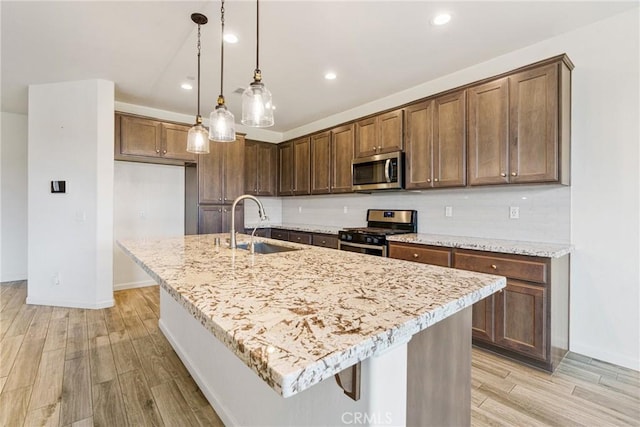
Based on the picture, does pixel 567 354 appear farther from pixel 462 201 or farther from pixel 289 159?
pixel 289 159

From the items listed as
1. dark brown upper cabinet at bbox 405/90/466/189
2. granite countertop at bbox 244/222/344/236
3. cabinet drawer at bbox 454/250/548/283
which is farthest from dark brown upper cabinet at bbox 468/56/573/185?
granite countertop at bbox 244/222/344/236

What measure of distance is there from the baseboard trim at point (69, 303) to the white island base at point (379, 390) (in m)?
2.21

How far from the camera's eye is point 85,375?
85.0 inches

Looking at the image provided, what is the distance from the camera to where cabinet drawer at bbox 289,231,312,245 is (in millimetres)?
4379

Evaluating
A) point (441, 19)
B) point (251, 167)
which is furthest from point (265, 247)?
point (251, 167)

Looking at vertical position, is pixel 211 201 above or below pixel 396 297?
above

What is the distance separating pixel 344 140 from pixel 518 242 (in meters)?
2.34

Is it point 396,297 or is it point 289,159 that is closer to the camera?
point 396,297

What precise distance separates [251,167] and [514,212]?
3.72 meters

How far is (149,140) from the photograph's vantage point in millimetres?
3973

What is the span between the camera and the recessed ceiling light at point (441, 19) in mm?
2268

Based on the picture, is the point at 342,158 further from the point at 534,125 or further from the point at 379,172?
the point at 534,125

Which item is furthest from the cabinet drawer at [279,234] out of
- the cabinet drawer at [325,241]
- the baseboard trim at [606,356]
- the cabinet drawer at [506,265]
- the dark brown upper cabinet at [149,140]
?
the baseboard trim at [606,356]

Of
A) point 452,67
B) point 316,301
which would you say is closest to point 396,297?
point 316,301
